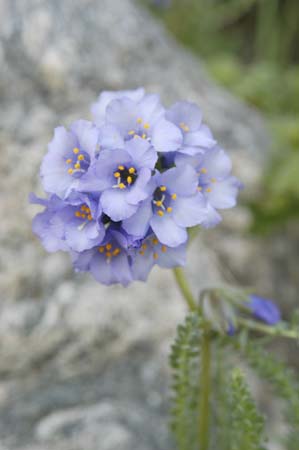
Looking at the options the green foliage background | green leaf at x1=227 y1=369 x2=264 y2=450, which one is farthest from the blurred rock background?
green leaf at x1=227 y1=369 x2=264 y2=450

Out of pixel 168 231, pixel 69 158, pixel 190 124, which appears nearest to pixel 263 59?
pixel 190 124

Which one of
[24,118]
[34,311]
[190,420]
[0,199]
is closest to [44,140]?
[24,118]

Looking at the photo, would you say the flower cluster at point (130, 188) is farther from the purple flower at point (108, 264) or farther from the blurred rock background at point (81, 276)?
the blurred rock background at point (81, 276)

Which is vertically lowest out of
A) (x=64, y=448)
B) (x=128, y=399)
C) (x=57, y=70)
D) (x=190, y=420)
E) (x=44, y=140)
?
(x=190, y=420)

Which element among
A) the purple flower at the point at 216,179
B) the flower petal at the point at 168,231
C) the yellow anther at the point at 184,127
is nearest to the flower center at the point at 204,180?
the purple flower at the point at 216,179

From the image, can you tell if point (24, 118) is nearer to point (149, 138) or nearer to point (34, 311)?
point (34, 311)

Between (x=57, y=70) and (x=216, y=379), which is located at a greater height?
(x=57, y=70)
